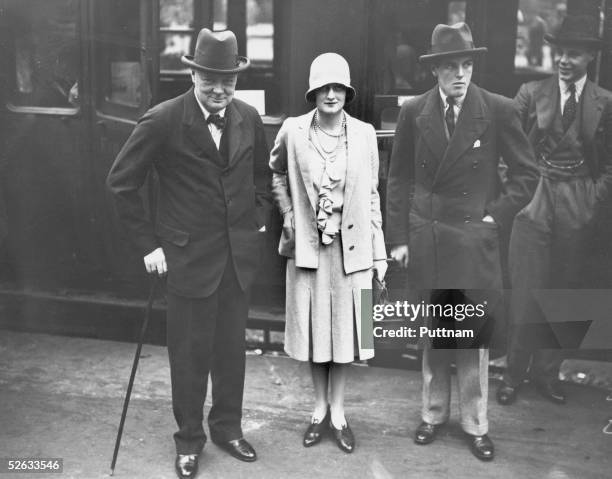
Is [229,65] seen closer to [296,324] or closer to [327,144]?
[327,144]

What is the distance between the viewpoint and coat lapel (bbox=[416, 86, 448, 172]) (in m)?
4.12

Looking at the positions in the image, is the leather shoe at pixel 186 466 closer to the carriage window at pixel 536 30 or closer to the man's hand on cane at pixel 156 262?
the man's hand on cane at pixel 156 262

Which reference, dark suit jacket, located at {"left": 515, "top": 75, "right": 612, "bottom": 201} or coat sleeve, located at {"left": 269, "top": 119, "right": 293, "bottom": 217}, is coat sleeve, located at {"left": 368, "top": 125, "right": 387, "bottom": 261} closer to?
coat sleeve, located at {"left": 269, "top": 119, "right": 293, "bottom": 217}

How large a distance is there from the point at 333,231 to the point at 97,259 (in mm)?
2267

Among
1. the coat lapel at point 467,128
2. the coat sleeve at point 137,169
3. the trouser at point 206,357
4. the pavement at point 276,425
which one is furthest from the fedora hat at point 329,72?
the pavement at point 276,425

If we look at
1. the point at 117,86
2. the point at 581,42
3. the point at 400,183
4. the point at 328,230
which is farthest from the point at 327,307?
the point at 117,86

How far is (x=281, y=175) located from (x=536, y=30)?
3.78m

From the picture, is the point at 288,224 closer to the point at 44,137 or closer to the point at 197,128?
the point at 197,128

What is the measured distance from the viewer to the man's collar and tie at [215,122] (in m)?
3.84

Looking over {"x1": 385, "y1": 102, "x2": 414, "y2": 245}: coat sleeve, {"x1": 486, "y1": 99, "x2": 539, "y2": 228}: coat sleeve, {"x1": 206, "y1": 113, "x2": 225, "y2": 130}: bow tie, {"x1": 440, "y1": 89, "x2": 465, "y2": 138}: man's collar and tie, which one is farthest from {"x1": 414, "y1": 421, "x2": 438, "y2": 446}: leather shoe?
{"x1": 206, "y1": 113, "x2": 225, "y2": 130}: bow tie

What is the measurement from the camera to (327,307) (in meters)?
4.16

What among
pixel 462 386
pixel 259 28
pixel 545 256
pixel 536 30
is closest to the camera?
pixel 462 386

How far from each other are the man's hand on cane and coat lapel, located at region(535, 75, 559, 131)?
7.19 feet

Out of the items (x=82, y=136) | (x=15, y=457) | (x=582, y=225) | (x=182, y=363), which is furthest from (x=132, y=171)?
(x=582, y=225)
